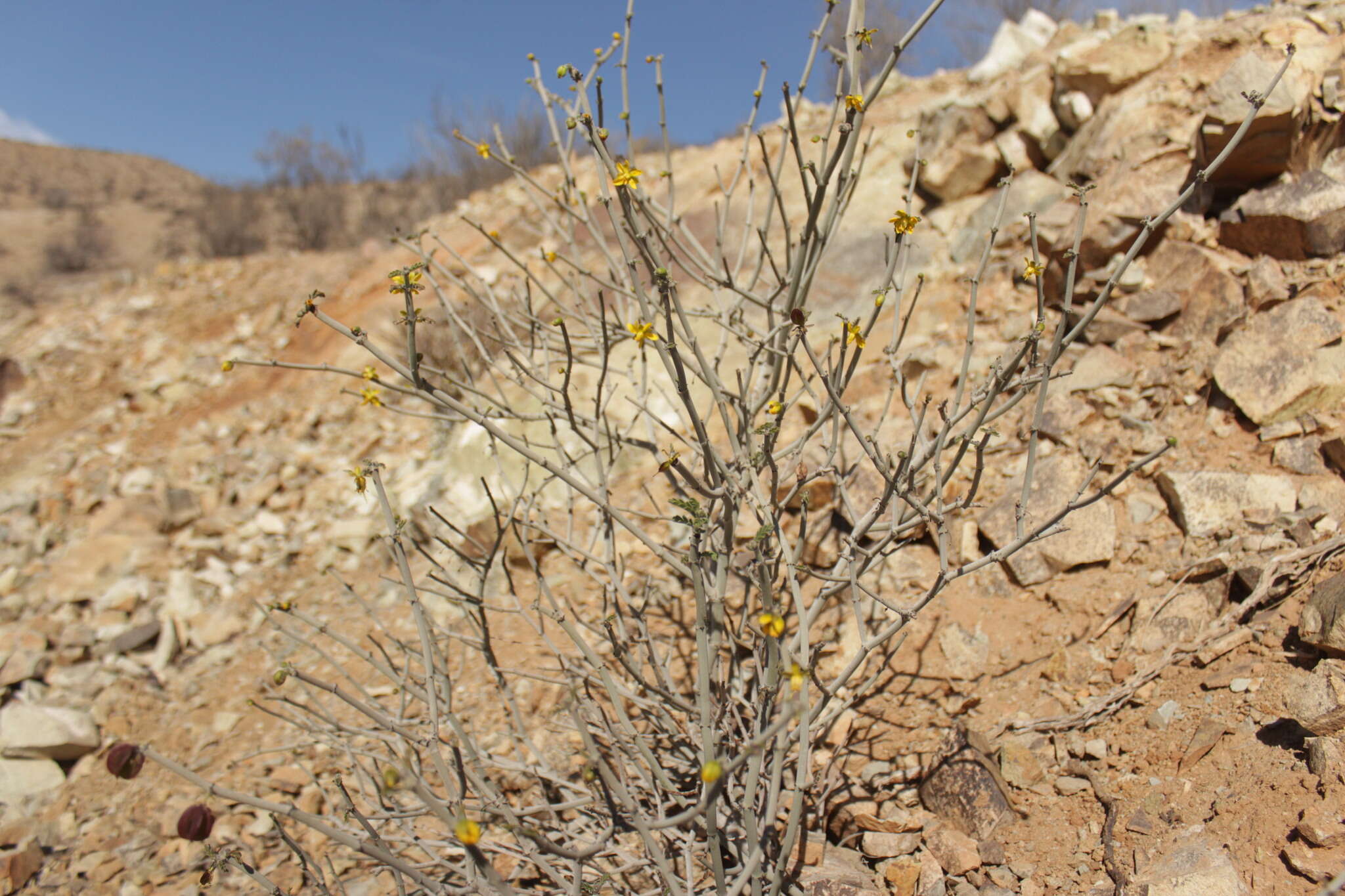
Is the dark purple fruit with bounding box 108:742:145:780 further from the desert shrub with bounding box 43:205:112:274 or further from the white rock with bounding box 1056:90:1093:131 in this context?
the desert shrub with bounding box 43:205:112:274

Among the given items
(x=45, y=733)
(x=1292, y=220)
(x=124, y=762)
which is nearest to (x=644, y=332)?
(x=124, y=762)

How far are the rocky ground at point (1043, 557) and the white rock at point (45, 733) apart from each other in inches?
0.4

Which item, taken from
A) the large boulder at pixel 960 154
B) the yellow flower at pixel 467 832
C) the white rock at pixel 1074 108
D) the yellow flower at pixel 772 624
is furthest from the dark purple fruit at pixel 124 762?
the white rock at pixel 1074 108

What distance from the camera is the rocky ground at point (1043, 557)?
182 cm

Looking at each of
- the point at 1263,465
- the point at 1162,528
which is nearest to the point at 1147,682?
the point at 1162,528

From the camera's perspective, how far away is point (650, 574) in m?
2.89

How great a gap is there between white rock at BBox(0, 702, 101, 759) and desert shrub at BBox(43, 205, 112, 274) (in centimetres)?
1918

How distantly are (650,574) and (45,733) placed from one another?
2799 millimetres

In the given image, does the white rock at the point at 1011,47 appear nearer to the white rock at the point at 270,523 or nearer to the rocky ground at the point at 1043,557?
the rocky ground at the point at 1043,557

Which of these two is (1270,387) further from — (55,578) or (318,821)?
(55,578)

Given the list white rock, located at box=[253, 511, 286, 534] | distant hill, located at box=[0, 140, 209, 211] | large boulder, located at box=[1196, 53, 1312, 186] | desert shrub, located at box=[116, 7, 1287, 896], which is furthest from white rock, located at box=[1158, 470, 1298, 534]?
distant hill, located at box=[0, 140, 209, 211]

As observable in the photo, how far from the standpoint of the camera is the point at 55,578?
4410 millimetres

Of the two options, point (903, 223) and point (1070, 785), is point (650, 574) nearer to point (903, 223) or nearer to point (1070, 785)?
point (1070, 785)

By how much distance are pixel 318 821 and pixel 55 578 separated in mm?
4541
